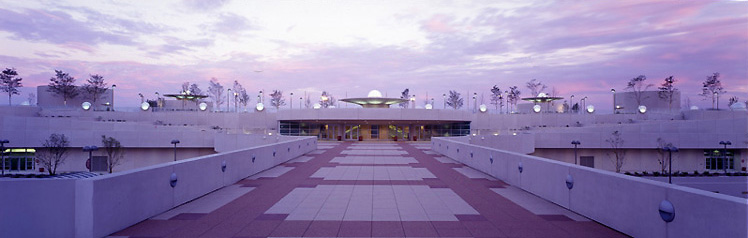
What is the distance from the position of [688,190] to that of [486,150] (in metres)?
11.9

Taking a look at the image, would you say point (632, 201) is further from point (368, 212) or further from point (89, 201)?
point (89, 201)

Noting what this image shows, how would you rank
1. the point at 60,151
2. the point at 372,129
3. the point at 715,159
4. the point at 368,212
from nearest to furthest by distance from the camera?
the point at 368,212, the point at 60,151, the point at 715,159, the point at 372,129

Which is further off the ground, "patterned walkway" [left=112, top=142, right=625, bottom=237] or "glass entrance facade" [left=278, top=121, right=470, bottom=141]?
"glass entrance facade" [left=278, top=121, right=470, bottom=141]

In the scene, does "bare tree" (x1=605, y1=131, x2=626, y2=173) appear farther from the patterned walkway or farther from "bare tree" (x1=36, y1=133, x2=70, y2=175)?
"bare tree" (x1=36, y1=133, x2=70, y2=175)

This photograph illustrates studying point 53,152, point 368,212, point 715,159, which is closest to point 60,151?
point 53,152

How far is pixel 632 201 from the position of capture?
7863 millimetres

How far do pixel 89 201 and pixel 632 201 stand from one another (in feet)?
30.1

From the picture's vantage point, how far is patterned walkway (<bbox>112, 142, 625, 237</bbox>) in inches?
332

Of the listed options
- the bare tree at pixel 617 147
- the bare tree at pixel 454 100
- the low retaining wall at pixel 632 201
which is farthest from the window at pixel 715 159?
the bare tree at pixel 454 100

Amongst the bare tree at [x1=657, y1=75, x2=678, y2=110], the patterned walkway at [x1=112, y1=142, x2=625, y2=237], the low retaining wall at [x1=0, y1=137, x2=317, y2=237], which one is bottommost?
the patterned walkway at [x1=112, y1=142, x2=625, y2=237]

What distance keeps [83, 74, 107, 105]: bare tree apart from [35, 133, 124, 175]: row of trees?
53.6 metres

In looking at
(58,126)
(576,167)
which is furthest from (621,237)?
(58,126)

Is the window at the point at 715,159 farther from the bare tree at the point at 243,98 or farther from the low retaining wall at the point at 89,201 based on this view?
the bare tree at the point at 243,98

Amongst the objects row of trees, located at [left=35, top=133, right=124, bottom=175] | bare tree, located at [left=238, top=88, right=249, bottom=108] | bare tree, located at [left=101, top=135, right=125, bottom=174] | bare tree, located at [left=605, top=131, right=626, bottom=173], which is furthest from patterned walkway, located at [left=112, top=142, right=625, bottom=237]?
bare tree, located at [left=238, top=88, right=249, bottom=108]
